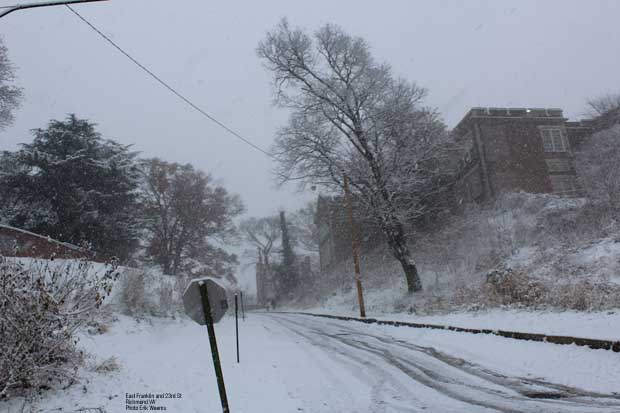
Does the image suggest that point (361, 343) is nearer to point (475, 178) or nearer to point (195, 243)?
point (475, 178)

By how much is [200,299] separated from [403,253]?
50.7 ft

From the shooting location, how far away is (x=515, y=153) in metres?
26.6

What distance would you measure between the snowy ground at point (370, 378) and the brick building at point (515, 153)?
17984mm

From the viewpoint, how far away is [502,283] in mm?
12578

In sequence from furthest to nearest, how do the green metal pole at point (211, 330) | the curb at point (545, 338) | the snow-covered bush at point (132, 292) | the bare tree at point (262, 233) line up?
1. the bare tree at point (262, 233)
2. the snow-covered bush at point (132, 292)
3. the curb at point (545, 338)
4. the green metal pole at point (211, 330)

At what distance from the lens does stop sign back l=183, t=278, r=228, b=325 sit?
5.15 m

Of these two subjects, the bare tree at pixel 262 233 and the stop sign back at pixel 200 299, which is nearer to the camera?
the stop sign back at pixel 200 299

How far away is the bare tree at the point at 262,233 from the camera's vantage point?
2566 inches

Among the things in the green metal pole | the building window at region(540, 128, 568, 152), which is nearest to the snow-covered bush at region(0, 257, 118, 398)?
the green metal pole

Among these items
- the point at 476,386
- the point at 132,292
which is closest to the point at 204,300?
the point at 476,386

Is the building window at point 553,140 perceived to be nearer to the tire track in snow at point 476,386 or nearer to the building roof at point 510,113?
the building roof at point 510,113

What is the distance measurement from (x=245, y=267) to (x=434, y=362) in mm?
62515

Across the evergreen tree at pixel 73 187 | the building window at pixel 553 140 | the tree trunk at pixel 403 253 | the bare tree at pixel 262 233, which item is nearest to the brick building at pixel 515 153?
the building window at pixel 553 140

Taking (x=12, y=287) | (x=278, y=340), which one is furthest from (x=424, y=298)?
(x=12, y=287)
